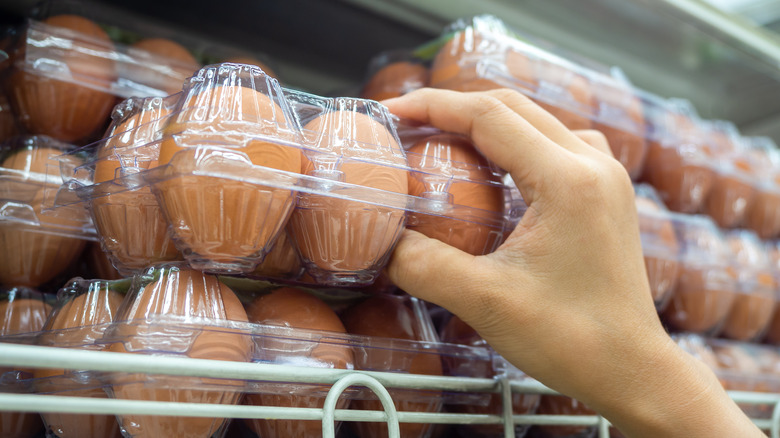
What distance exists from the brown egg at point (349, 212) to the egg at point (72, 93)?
0.37 m

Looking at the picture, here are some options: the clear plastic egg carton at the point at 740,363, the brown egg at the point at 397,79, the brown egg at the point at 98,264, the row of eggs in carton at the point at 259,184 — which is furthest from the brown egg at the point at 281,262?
the clear plastic egg carton at the point at 740,363

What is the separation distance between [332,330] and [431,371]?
0.55ft

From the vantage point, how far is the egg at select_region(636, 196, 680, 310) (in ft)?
4.15

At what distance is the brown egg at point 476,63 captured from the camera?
114 cm

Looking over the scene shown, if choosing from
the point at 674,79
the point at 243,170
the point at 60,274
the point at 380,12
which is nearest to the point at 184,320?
the point at 243,170

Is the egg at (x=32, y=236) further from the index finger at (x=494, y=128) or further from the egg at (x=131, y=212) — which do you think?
the index finger at (x=494, y=128)

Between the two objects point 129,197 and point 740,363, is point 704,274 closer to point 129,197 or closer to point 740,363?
point 740,363

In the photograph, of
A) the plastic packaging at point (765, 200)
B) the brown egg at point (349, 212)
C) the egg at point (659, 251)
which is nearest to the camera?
the brown egg at point (349, 212)

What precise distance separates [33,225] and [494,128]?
2.11ft

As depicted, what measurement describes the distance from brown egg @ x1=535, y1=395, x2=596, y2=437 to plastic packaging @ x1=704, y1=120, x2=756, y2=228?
Answer: 76 cm

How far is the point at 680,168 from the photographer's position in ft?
4.79

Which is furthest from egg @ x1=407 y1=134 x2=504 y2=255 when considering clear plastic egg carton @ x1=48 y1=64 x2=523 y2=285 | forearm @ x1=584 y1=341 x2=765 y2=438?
forearm @ x1=584 y1=341 x2=765 y2=438

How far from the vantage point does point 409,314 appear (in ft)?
3.05

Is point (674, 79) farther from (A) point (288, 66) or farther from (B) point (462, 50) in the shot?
(A) point (288, 66)
